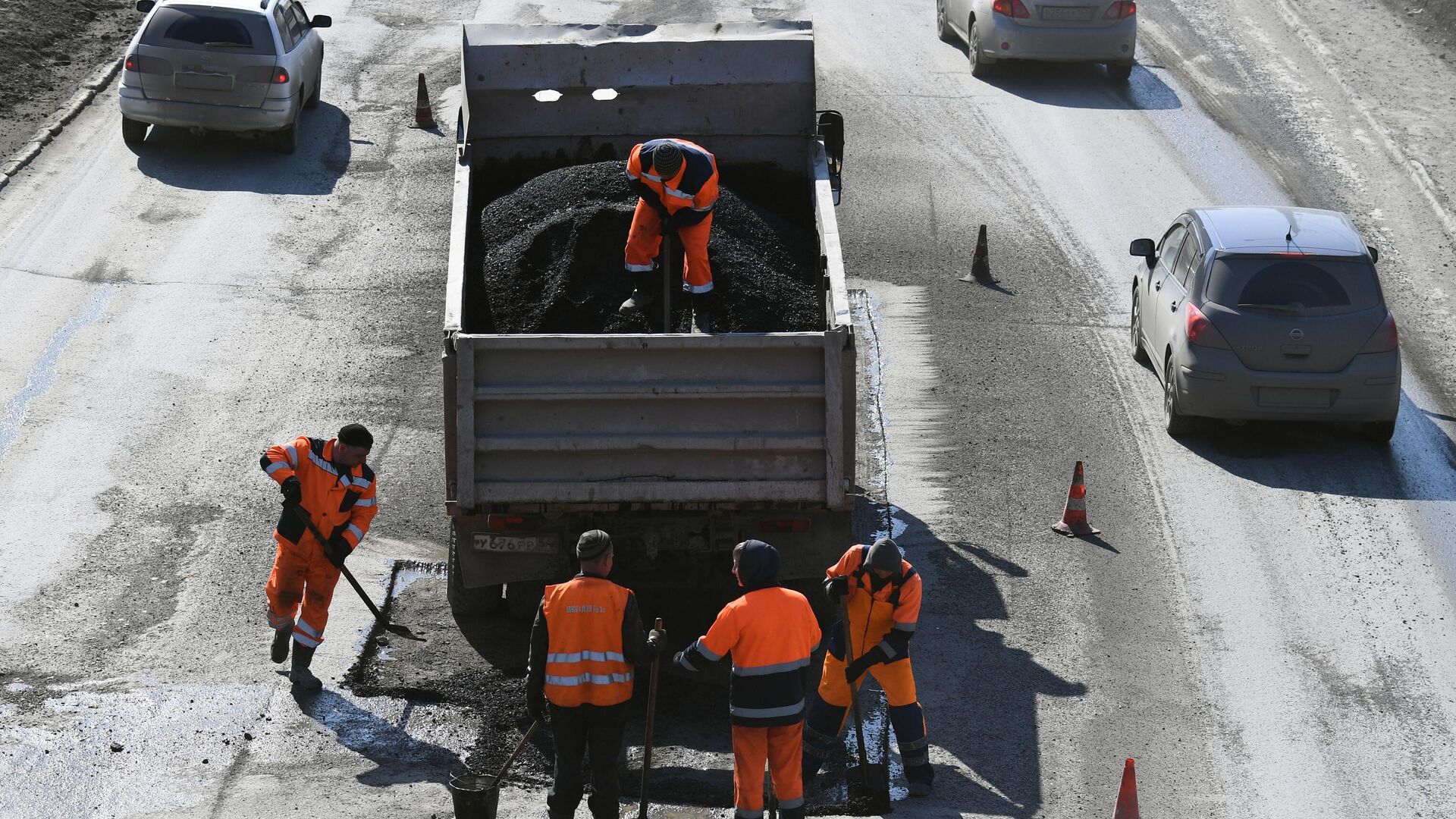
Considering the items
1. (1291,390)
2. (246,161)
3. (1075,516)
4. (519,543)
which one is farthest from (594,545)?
(246,161)

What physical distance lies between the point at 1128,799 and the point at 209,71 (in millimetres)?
13211

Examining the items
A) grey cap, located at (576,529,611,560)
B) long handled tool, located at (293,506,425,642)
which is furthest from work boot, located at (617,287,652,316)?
grey cap, located at (576,529,611,560)

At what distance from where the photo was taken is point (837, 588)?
25.7ft

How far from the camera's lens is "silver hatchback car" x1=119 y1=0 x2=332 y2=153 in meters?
16.8

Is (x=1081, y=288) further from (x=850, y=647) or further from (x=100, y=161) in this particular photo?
(x=100, y=161)

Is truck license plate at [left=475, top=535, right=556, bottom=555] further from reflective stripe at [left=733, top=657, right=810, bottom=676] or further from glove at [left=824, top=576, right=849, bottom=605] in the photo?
reflective stripe at [left=733, top=657, right=810, bottom=676]

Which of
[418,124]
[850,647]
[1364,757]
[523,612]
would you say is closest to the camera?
[850,647]

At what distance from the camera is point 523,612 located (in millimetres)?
9609

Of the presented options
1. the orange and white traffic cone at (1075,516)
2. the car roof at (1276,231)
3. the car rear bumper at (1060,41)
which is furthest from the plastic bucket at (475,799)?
the car rear bumper at (1060,41)

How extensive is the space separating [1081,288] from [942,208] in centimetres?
217

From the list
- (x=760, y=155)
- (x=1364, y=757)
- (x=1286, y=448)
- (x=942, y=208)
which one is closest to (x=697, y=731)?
(x=1364, y=757)

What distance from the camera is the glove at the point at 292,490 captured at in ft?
27.5

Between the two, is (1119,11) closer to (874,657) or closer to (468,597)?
(468,597)

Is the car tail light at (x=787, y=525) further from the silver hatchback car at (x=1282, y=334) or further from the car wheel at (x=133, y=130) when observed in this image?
the car wheel at (x=133, y=130)
